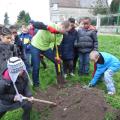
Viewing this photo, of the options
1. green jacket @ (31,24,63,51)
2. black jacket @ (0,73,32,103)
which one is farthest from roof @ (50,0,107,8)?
black jacket @ (0,73,32,103)

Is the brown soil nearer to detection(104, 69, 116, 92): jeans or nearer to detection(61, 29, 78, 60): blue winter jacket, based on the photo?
detection(104, 69, 116, 92): jeans

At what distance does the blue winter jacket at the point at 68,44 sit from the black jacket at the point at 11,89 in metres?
2.99

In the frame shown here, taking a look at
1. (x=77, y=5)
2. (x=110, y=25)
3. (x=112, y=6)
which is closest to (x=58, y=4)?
(x=77, y=5)

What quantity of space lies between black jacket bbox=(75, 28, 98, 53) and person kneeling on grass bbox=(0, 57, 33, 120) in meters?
3.08

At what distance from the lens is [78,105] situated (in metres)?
6.34

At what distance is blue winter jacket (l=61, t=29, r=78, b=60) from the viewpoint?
8773mm

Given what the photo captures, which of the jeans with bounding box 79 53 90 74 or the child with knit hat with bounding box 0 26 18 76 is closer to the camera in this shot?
the child with knit hat with bounding box 0 26 18 76

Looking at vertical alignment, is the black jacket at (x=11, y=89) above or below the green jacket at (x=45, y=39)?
below

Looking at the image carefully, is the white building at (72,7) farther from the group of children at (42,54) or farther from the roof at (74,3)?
the group of children at (42,54)

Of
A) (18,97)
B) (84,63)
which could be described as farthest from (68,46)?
(18,97)

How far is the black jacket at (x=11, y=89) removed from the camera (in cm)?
568

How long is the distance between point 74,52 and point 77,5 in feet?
234

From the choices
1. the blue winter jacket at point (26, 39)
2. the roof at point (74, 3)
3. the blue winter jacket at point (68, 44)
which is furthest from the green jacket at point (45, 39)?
the roof at point (74, 3)

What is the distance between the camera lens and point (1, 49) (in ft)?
23.7
